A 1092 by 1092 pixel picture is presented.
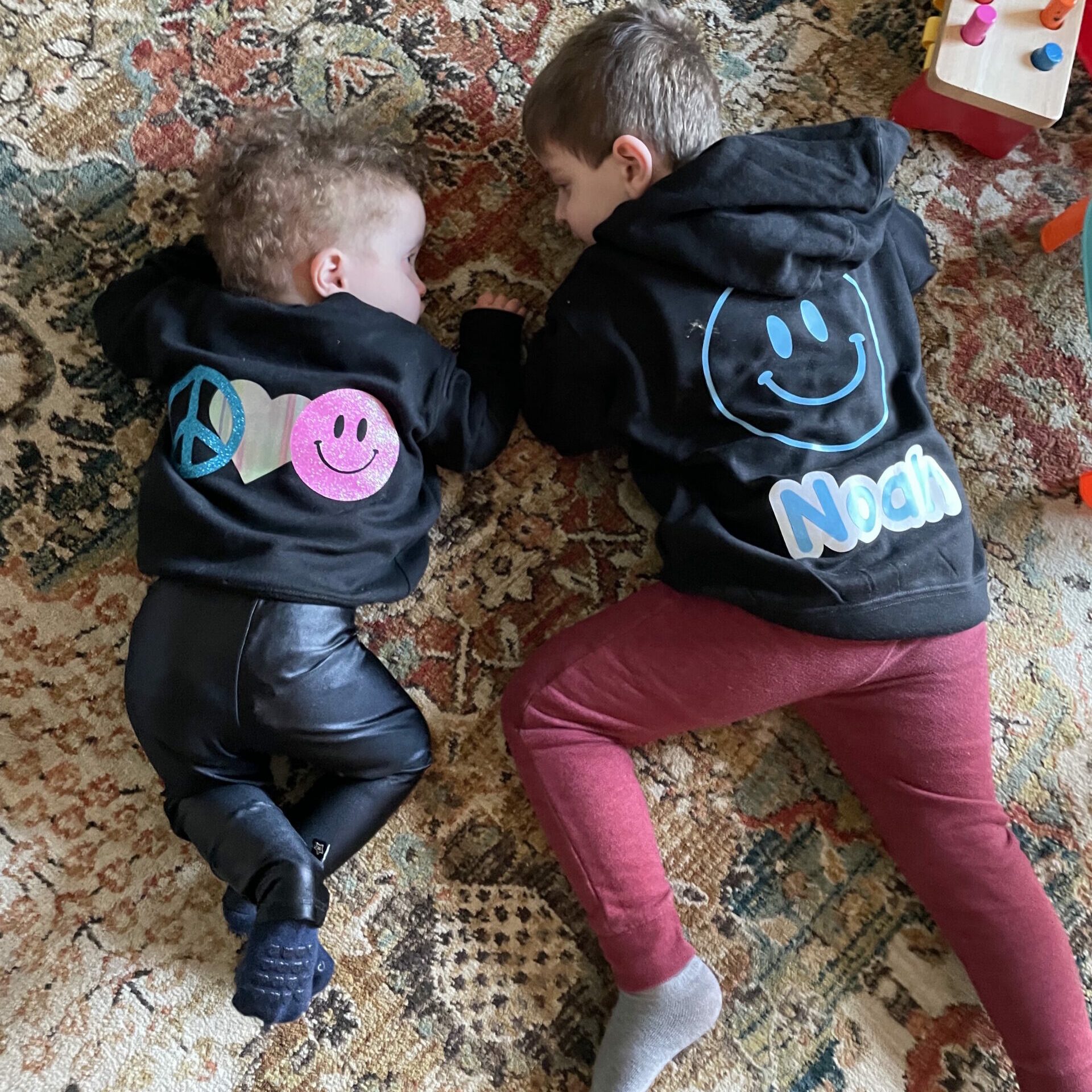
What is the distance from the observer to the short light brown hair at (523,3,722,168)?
2.77 feet

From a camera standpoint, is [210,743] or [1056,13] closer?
[210,743]

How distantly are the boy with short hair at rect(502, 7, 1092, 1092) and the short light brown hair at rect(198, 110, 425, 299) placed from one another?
0.19 meters

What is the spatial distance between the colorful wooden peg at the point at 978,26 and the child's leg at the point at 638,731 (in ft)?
2.29

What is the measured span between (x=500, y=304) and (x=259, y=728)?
1.73ft

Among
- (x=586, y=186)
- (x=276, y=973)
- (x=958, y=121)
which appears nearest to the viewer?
(x=276, y=973)

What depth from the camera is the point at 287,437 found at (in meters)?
0.81

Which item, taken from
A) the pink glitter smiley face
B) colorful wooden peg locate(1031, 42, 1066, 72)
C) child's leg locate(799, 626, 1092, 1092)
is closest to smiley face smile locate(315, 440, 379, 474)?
the pink glitter smiley face

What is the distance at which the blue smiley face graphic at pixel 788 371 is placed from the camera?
0.80 m

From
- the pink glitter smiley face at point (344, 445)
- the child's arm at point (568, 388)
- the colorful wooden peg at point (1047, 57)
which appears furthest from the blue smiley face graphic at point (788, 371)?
the colorful wooden peg at point (1047, 57)

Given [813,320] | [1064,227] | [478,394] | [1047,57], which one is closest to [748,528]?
[813,320]

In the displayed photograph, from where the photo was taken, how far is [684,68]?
2.84 feet

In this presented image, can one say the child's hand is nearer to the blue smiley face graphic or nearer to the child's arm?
the child's arm

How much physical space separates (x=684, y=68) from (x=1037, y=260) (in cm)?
49

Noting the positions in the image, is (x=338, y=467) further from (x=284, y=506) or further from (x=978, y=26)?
(x=978, y=26)
